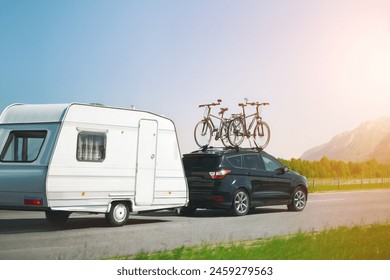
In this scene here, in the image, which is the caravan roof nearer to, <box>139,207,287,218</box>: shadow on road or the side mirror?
<box>139,207,287,218</box>: shadow on road

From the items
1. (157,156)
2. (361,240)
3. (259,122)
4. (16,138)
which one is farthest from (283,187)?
(16,138)

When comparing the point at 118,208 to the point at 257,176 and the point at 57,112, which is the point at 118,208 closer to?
the point at 57,112

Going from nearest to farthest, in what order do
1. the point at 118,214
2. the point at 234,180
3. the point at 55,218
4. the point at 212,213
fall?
the point at 118,214 < the point at 55,218 < the point at 234,180 < the point at 212,213

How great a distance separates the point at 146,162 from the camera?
13.0m

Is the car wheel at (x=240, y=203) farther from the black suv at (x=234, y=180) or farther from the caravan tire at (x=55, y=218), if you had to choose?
the caravan tire at (x=55, y=218)

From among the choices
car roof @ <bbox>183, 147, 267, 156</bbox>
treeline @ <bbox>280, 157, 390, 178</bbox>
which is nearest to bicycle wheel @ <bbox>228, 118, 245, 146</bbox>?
car roof @ <bbox>183, 147, 267, 156</bbox>

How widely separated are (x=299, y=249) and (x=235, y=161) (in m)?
5.73

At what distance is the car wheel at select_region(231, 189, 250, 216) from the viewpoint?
49.2ft

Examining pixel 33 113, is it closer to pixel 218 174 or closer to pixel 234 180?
pixel 218 174

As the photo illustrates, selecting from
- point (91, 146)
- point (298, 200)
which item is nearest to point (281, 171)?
point (298, 200)

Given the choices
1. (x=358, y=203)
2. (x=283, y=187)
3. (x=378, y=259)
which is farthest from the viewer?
(x=358, y=203)

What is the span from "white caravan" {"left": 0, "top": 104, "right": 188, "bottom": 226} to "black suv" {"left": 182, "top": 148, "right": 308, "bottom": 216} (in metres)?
1.43

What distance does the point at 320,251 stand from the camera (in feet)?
31.9

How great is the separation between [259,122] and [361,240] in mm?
7505
